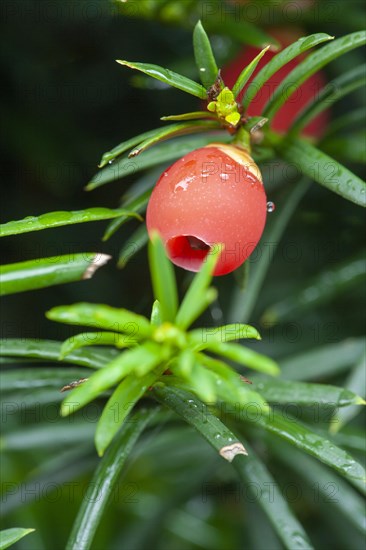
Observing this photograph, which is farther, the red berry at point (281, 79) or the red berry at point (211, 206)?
the red berry at point (281, 79)

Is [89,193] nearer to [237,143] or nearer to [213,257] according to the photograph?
[237,143]

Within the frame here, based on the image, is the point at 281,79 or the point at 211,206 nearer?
the point at 211,206

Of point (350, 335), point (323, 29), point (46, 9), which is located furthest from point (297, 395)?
point (46, 9)

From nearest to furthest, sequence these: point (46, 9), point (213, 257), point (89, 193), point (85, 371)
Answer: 1. point (213, 257)
2. point (85, 371)
3. point (46, 9)
4. point (89, 193)

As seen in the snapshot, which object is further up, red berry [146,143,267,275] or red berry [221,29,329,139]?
red berry [221,29,329,139]

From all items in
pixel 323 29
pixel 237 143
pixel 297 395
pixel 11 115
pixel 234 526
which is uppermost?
pixel 11 115

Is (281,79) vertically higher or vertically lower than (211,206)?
higher

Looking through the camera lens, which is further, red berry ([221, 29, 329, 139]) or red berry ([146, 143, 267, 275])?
red berry ([221, 29, 329, 139])

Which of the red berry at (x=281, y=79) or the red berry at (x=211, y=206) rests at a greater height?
the red berry at (x=281, y=79)
